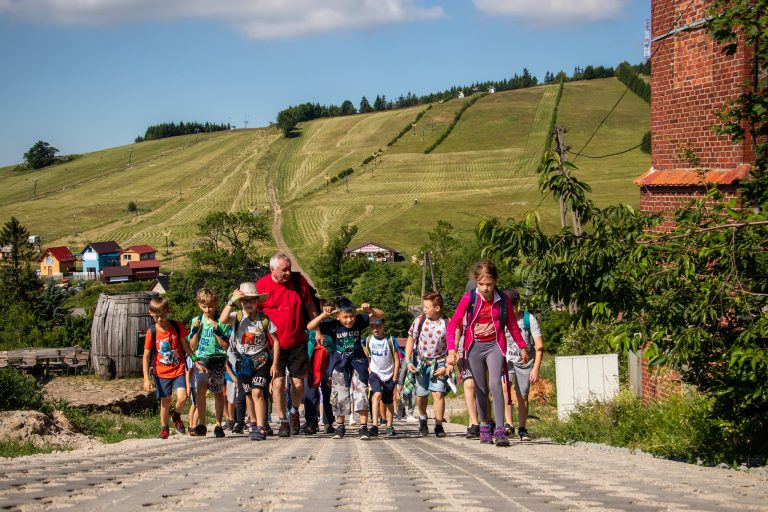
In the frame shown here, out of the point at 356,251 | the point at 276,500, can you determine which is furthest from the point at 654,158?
the point at 356,251

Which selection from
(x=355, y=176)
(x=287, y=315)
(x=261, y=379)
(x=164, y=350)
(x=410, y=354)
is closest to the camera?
(x=261, y=379)

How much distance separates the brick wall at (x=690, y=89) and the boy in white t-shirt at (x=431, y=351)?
13.2ft

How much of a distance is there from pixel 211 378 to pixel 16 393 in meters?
3.12

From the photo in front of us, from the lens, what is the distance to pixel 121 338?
25500 mm

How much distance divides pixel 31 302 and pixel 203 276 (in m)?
14.7

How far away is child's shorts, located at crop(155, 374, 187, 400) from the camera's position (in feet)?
A: 36.9

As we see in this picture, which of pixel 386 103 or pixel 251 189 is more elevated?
pixel 386 103

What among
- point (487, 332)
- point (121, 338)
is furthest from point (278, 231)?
point (487, 332)

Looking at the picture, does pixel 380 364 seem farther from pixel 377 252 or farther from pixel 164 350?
pixel 377 252

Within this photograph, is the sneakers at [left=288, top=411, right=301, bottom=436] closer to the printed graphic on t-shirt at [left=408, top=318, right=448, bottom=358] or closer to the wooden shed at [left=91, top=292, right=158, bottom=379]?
the printed graphic on t-shirt at [left=408, top=318, right=448, bottom=358]

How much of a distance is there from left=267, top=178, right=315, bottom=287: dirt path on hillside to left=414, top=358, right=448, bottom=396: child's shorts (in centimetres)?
6863

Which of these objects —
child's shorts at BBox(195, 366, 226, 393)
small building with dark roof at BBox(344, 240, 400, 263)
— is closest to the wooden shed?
child's shorts at BBox(195, 366, 226, 393)

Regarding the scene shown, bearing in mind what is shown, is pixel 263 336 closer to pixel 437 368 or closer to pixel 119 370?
pixel 437 368

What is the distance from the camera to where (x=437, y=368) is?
38.8 feet
